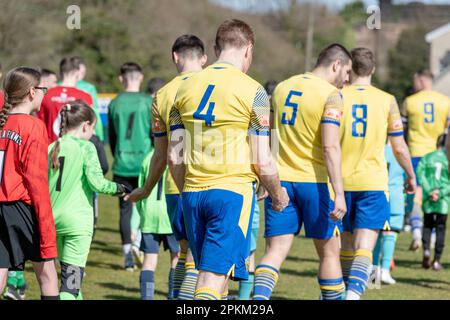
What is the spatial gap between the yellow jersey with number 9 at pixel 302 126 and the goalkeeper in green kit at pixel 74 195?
1.35 metres

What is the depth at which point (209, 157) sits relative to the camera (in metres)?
5.69

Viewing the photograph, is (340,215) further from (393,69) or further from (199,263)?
(393,69)

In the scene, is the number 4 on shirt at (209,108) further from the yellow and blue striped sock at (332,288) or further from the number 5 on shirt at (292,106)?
the yellow and blue striped sock at (332,288)

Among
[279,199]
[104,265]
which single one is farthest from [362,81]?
[104,265]

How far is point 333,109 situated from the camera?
706 centimetres

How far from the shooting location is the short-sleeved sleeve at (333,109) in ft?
23.1

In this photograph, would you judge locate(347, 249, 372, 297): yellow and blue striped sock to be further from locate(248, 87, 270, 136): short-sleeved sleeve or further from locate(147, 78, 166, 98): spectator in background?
locate(147, 78, 166, 98): spectator in background

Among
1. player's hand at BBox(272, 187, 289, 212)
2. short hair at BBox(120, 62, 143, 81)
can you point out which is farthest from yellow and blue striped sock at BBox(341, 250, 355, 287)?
short hair at BBox(120, 62, 143, 81)

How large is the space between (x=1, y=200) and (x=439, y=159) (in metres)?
Result: 7.14

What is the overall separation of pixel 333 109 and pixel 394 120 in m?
1.35

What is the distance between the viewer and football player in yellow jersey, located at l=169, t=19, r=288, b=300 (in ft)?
18.4

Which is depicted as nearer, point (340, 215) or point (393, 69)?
point (340, 215)

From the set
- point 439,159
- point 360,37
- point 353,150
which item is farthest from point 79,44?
point 360,37

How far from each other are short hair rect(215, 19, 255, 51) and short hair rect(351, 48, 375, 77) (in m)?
2.64
